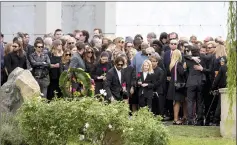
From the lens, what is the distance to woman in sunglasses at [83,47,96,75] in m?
20.9

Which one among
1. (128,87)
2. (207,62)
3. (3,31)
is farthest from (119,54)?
(3,31)

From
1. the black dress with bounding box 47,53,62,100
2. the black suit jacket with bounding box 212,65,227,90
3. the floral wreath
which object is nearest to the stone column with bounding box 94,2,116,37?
the black dress with bounding box 47,53,62,100

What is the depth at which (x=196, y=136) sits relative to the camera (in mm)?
18984

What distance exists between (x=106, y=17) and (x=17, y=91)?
887cm

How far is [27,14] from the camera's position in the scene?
84.8 ft

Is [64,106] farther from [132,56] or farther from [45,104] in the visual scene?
[132,56]

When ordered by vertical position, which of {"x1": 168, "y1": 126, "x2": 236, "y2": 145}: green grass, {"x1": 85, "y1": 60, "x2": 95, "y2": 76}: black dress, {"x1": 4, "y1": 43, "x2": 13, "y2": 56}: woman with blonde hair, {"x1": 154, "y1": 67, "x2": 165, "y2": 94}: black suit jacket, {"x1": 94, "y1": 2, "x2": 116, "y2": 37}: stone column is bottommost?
{"x1": 168, "y1": 126, "x2": 236, "y2": 145}: green grass

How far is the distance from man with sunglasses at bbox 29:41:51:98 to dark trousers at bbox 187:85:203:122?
3365 mm

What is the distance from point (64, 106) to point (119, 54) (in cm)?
581

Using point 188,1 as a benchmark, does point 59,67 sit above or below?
below

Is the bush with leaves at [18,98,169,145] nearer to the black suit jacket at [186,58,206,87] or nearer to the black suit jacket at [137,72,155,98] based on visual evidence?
the black suit jacket at [137,72,155,98]

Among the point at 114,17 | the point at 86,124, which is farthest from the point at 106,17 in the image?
the point at 86,124

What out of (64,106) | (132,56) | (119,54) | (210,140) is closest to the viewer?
(64,106)

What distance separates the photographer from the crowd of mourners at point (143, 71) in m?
20.8
